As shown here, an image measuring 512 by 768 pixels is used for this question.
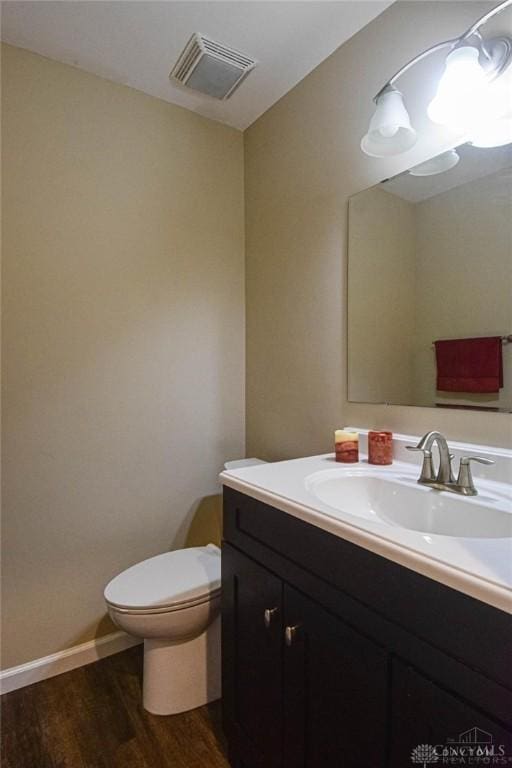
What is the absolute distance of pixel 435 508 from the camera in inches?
39.9

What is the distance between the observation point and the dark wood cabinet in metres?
0.58

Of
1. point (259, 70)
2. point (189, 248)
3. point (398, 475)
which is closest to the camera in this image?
point (398, 475)

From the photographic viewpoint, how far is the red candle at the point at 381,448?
129 cm

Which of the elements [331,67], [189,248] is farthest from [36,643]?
[331,67]

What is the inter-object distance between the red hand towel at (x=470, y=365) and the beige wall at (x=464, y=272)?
0.02m

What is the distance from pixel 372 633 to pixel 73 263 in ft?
5.40

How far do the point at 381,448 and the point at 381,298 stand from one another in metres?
0.53

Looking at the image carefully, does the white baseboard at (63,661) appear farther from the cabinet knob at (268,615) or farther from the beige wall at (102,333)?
the cabinet knob at (268,615)

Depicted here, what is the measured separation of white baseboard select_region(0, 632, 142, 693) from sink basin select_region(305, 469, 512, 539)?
4.28ft

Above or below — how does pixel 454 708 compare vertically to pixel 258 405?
below

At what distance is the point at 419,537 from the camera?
2.29 ft

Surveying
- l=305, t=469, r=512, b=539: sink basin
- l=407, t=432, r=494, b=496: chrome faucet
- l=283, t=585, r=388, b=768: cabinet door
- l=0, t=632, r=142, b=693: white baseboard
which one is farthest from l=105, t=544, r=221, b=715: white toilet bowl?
l=407, t=432, r=494, b=496: chrome faucet

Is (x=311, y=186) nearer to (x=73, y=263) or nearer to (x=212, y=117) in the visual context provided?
(x=212, y=117)

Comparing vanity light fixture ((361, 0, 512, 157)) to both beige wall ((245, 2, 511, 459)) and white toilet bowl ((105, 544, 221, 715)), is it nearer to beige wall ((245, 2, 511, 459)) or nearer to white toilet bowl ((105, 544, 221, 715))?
beige wall ((245, 2, 511, 459))
